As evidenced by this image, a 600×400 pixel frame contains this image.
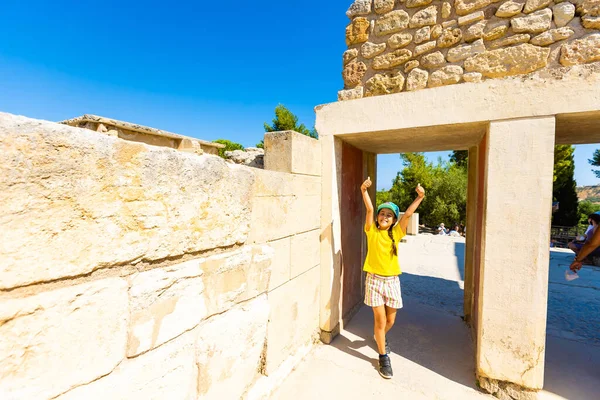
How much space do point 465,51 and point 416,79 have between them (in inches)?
16.8

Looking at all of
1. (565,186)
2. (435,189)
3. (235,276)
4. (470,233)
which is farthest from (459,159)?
(235,276)

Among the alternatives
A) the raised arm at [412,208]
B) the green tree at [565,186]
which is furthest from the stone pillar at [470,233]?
the green tree at [565,186]

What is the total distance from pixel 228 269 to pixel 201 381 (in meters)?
0.63

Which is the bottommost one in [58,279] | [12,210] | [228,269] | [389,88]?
[228,269]

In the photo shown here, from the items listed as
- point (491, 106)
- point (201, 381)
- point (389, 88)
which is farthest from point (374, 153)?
point (201, 381)

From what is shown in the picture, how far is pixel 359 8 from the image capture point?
2850 mm

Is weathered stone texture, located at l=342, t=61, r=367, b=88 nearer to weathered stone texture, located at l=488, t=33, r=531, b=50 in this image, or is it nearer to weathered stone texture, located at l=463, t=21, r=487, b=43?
weathered stone texture, located at l=463, t=21, r=487, b=43

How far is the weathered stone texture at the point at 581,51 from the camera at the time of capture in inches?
81.7

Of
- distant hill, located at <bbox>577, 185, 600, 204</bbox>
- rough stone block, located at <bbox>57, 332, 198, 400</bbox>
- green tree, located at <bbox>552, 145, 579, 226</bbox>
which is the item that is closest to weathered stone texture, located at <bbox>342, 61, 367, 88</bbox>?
rough stone block, located at <bbox>57, 332, 198, 400</bbox>

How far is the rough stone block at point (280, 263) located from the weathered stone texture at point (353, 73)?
1.76 meters

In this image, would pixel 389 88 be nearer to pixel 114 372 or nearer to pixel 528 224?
pixel 528 224

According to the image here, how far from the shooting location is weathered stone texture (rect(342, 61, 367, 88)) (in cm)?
289

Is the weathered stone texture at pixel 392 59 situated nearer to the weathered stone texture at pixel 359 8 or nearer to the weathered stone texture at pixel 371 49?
the weathered stone texture at pixel 371 49

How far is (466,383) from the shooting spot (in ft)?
8.13
